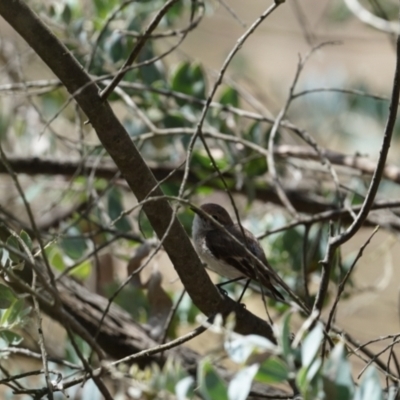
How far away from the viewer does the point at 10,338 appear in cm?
218

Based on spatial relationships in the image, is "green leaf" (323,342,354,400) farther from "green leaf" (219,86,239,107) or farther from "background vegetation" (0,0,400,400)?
"green leaf" (219,86,239,107)

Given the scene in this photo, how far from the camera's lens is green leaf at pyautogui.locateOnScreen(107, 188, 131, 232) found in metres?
3.74

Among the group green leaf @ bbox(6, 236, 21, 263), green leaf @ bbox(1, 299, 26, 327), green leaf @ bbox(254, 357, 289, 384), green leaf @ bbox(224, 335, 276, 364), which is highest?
green leaf @ bbox(6, 236, 21, 263)

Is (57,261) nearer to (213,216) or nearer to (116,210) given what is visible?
(116,210)

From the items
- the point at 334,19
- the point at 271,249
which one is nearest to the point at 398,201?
the point at 271,249

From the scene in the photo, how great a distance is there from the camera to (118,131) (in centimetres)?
206

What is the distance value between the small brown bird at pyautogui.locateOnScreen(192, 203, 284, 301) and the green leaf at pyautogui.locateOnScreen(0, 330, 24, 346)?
87 cm

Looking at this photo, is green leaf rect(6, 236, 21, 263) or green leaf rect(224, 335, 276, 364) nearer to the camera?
green leaf rect(224, 335, 276, 364)

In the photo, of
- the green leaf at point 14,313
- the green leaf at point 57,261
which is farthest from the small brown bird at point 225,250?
the green leaf at point 14,313

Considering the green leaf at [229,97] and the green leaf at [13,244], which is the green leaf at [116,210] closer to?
the green leaf at [229,97]

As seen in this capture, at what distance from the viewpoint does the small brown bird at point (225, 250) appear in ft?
9.29

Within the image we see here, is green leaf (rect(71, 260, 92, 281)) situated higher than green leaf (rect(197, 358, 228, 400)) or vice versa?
green leaf (rect(71, 260, 92, 281))

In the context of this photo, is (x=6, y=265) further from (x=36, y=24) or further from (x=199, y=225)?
(x=199, y=225)

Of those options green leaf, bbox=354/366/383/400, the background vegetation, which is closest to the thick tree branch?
the background vegetation
